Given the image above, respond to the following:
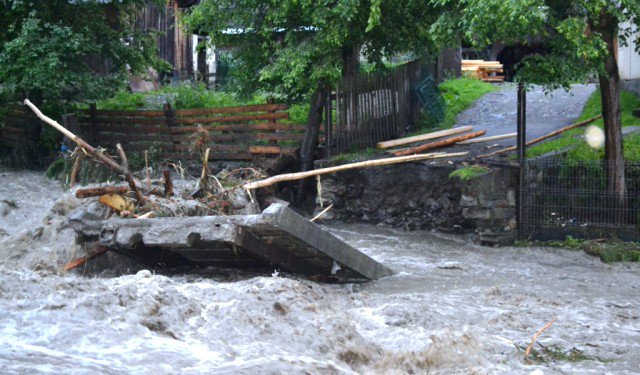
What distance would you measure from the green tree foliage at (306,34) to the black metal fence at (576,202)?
12.7 feet

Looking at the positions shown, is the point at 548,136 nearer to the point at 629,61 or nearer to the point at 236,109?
the point at 629,61

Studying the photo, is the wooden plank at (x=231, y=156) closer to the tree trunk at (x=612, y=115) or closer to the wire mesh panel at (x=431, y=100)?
the wire mesh panel at (x=431, y=100)

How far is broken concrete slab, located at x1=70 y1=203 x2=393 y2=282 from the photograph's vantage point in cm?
995

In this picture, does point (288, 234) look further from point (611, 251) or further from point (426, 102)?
point (426, 102)

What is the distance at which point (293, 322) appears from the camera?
827 cm

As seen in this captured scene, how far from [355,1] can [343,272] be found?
242 inches

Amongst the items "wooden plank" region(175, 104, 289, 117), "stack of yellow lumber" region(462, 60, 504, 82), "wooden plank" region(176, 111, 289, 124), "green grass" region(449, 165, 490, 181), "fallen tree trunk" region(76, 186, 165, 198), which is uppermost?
"stack of yellow lumber" region(462, 60, 504, 82)

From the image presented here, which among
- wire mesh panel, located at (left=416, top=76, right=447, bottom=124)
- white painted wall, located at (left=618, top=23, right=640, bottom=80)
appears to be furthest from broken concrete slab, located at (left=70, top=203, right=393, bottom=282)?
white painted wall, located at (left=618, top=23, right=640, bottom=80)

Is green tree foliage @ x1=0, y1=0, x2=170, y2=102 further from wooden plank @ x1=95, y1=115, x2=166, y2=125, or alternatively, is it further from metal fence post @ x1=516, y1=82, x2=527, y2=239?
metal fence post @ x1=516, y1=82, x2=527, y2=239

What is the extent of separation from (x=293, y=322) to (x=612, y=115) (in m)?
8.21

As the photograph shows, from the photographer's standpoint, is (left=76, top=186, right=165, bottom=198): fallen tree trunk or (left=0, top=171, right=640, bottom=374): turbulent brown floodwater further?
(left=76, top=186, right=165, bottom=198): fallen tree trunk

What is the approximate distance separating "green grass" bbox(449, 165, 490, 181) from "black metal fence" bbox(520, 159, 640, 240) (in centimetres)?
73

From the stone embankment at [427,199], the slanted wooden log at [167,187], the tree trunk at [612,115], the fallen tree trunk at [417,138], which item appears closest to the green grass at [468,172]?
the stone embankment at [427,199]

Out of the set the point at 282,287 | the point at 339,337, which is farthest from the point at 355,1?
the point at 339,337
